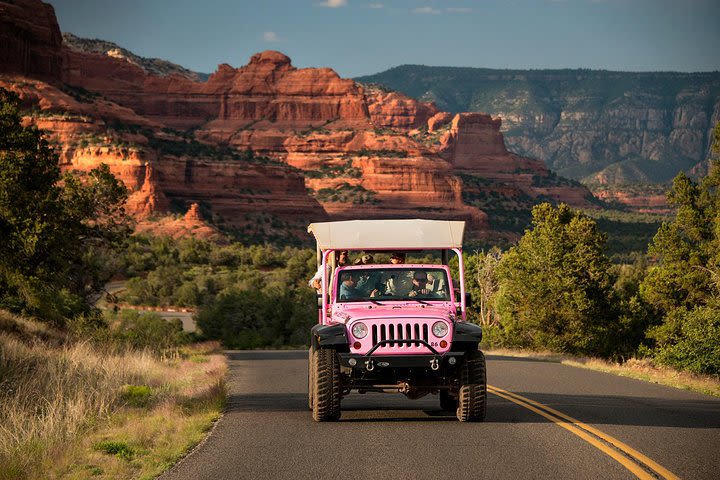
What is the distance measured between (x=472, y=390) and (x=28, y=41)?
13161cm

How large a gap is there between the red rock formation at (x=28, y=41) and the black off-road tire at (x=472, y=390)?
127 metres

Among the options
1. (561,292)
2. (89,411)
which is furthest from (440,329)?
(561,292)

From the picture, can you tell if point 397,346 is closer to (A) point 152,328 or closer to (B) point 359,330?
(B) point 359,330

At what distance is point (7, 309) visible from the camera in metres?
31.6

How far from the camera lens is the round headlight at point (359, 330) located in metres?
12.6

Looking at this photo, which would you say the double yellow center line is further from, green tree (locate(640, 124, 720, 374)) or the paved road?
green tree (locate(640, 124, 720, 374))

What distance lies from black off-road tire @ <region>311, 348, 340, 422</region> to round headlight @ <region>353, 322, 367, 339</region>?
1.40 ft

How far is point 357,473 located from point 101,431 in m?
4.58

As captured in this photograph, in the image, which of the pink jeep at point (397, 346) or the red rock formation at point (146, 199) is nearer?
the pink jeep at point (397, 346)

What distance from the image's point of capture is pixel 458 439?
37.6 ft

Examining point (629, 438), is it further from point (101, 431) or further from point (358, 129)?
point (358, 129)

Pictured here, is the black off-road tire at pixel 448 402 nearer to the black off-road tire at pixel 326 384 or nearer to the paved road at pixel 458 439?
the paved road at pixel 458 439

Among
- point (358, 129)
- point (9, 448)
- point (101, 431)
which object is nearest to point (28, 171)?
point (101, 431)

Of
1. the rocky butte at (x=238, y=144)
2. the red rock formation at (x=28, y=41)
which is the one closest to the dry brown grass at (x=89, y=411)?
the rocky butte at (x=238, y=144)
